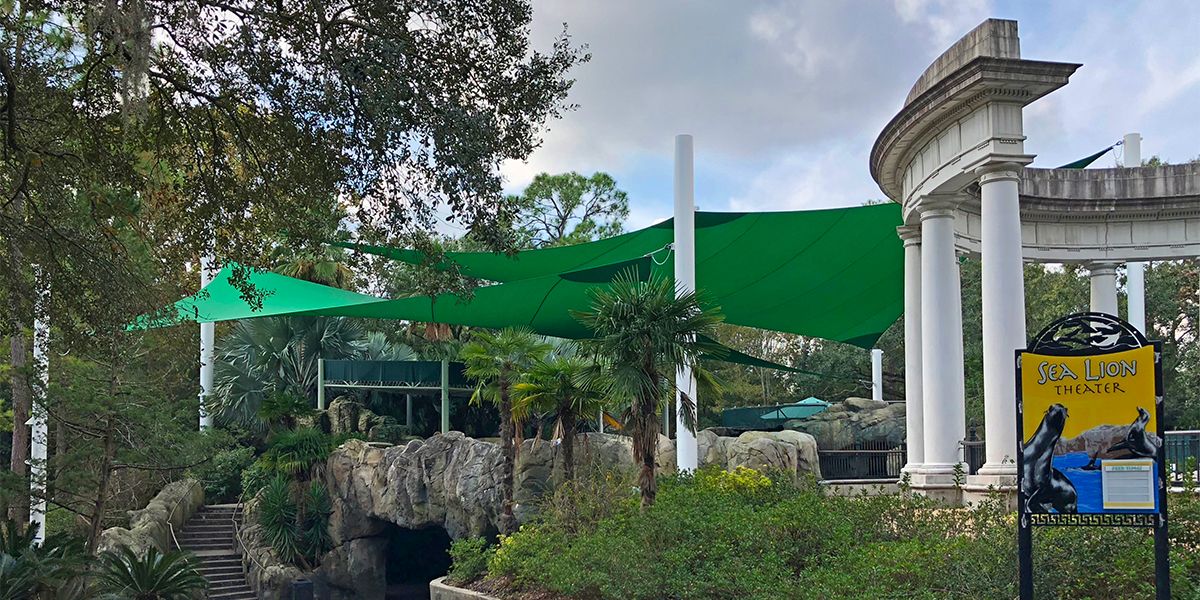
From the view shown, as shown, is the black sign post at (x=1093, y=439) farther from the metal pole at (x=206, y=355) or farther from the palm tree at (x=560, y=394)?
the metal pole at (x=206, y=355)

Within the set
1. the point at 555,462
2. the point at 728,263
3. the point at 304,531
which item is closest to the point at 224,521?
the point at 304,531

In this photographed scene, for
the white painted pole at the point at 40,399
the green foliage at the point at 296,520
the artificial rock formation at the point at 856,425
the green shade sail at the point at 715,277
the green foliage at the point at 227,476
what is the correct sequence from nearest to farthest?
the white painted pole at the point at 40,399
the green shade sail at the point at 715,277
the green foliage at the point at 296,520
the green foliage at the point at 227,476
the artificial rock formation at the point at 856,425

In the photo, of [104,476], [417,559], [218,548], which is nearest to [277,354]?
[218,548]

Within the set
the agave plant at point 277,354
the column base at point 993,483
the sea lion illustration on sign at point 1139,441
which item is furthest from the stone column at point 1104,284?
the agave plant at point 277,354

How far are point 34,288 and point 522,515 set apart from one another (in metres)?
10.2

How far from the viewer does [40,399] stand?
15336 mm

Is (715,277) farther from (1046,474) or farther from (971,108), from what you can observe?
(1046,474)

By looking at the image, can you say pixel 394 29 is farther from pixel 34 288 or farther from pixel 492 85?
pixel 34 288

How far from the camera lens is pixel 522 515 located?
19.5 meters

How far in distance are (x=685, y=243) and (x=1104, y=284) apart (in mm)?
7202

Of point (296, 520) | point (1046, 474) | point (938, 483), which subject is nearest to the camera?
point (1046, 474)

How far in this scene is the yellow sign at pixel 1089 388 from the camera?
7.05 meters

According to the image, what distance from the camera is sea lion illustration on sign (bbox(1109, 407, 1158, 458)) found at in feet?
23.0

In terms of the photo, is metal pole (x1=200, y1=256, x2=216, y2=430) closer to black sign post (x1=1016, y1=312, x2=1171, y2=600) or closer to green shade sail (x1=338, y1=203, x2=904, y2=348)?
green shade sail (x1=338, y1=203, x2=904, y2=348)
